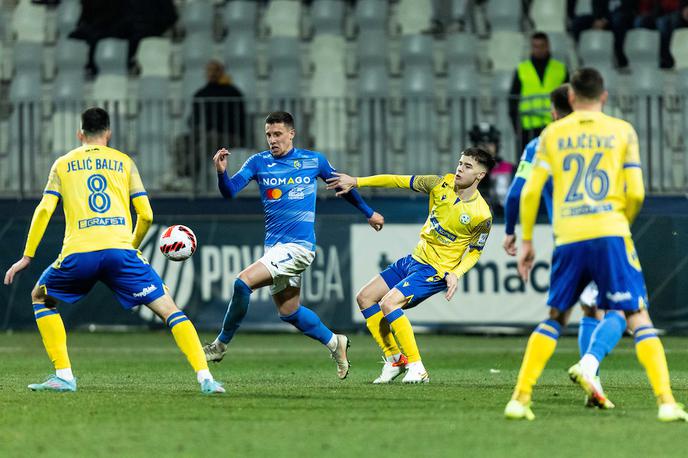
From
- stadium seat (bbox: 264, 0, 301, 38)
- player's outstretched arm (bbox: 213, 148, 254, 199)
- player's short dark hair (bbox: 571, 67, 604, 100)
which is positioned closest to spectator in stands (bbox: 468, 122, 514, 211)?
stadium seat (bbox: 264, 0, 301, 38)

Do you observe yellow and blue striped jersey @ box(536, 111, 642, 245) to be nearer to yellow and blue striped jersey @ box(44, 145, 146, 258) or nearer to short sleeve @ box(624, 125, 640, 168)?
short sleeve @ box(624, 125, 640, 168)

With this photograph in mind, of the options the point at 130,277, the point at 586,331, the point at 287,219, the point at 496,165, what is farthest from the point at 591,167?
the point at 496,165

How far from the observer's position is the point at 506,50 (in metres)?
20.4

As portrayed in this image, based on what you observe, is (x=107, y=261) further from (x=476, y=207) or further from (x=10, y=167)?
(x=10, y=167)

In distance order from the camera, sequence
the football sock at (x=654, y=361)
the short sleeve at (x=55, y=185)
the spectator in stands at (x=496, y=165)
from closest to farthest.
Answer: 1. the football sock at (x=654, y=361)
2. the short sleeve at (x=55, y=185)
3. the spectator in stands at (x=496, y=165)

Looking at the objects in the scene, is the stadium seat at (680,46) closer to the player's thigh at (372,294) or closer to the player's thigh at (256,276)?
the player's thigh at (372,294)

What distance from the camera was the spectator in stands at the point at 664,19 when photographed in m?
20.3

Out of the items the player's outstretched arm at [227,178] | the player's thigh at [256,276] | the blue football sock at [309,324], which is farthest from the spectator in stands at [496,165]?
the player's thigh at [256,276]

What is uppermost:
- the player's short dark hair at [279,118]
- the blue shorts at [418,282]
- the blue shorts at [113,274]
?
the player's short dark hair at [279,118]

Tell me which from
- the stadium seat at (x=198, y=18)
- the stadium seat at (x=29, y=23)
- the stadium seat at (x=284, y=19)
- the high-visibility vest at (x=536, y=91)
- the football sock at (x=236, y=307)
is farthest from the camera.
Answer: the stadium seat at (x=29, y=23)

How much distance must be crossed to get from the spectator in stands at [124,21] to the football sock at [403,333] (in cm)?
1136

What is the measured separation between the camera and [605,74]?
791 inches

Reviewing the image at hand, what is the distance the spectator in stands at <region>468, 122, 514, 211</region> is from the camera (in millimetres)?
17391

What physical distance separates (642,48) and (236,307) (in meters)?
11.2
